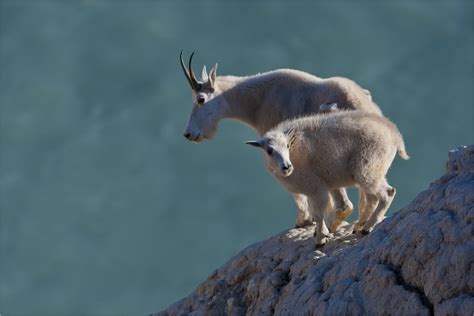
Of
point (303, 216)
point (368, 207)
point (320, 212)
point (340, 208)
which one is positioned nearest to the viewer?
point (320, 212)

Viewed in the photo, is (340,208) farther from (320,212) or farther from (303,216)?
(320,212)

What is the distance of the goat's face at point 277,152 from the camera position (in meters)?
11.2

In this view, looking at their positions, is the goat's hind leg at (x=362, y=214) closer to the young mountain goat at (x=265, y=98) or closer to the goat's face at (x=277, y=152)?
the goat's face at (x=277, y=152)

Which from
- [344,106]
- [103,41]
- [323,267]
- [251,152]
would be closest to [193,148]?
[251,152]

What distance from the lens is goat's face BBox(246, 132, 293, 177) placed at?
1124 centimetres

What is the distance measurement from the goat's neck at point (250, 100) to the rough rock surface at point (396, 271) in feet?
11.8

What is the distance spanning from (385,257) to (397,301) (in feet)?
1.80

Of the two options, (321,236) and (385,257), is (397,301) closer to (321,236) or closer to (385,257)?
(385,257)

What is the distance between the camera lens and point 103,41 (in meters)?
42.8

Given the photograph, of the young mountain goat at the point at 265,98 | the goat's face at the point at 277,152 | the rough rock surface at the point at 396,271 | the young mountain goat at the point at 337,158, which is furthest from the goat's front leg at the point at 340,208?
the young mountain goat at the point at 265,98

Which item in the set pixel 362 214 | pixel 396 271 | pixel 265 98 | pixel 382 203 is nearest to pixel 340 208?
pixel 362 214

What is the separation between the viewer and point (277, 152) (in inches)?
448

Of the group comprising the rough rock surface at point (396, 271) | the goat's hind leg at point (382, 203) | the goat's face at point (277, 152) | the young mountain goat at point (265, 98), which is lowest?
the rough rock surface at point (396, 271)

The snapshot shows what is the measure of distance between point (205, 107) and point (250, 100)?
0.57 metres
